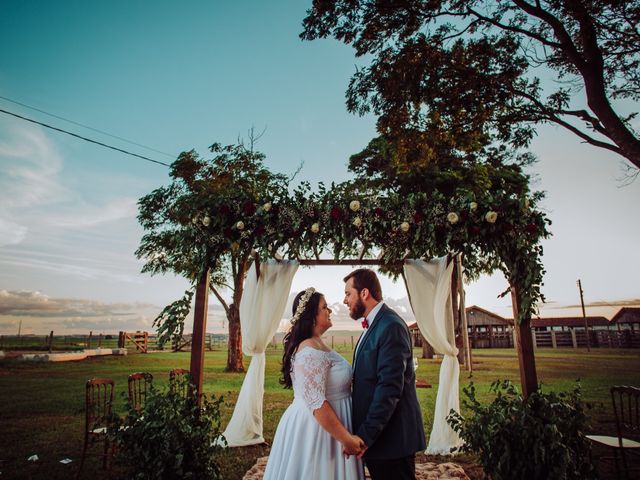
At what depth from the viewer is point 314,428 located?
243 centimetres

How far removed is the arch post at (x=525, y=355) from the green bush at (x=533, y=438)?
0.48m

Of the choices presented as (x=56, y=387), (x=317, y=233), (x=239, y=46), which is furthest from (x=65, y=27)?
(x=56, y=387)

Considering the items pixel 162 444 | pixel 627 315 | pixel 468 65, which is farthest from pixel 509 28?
pixel 627 315

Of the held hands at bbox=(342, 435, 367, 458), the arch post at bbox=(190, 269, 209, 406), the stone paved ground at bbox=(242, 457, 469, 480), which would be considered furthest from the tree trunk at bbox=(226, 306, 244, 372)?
the held hands at bbox=(342, 435, 367, 458)

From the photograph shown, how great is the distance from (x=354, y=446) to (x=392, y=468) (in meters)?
0.35

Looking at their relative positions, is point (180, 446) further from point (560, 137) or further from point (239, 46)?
point (560, 137)

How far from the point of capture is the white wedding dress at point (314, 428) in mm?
2352

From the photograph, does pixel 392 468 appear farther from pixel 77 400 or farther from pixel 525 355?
pixel 77 400

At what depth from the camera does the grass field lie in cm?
511

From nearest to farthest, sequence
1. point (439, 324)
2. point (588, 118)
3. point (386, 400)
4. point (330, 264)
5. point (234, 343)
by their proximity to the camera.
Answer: point (386, 400), point (330, 264), point (439, 324), point (588, 118), point (234, 343)

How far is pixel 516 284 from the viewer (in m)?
4.89

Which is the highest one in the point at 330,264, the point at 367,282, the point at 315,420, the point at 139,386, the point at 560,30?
the point at 560,30

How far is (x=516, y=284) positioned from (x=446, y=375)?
1.80 metres

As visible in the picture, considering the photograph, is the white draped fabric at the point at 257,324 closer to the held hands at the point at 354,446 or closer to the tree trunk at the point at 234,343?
the held hands at the point at 354,446
